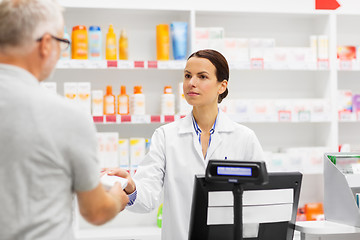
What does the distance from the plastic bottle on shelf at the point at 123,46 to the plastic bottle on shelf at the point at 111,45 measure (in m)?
0.07

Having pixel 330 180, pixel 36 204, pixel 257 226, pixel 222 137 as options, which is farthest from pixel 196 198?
pixel 330 180

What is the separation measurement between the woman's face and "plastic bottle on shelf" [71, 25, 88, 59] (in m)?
1.54

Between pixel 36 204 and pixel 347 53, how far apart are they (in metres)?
3.65

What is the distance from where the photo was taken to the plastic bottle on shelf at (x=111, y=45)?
3.77 m

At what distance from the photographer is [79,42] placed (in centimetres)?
370

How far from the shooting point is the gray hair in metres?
1.17

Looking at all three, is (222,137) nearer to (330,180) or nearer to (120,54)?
(330,180)

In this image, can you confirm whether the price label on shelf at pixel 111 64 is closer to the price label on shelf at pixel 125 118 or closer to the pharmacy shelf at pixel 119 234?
the price label on shelf at pixel 125 118

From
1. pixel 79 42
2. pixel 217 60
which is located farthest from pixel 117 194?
pixel 79 42

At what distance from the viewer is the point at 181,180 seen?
7.54 feet

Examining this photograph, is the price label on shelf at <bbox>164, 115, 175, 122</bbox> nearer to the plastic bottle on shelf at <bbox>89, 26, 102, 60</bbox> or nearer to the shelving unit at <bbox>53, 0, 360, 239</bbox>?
the shelving unit at <bbox>53, 0, 360, 239</bbox>

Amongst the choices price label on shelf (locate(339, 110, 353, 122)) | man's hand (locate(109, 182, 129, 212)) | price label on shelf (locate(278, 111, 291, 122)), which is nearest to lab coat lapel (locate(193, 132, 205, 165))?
man's hand (locate(109, 182, 129, 212))

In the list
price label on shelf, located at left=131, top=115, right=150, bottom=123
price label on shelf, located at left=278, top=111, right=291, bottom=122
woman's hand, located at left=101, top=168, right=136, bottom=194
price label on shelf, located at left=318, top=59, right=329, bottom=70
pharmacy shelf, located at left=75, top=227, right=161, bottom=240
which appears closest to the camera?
woman's hand, located at left=101, top=168, right=136, bottom=194

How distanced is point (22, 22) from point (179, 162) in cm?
129
